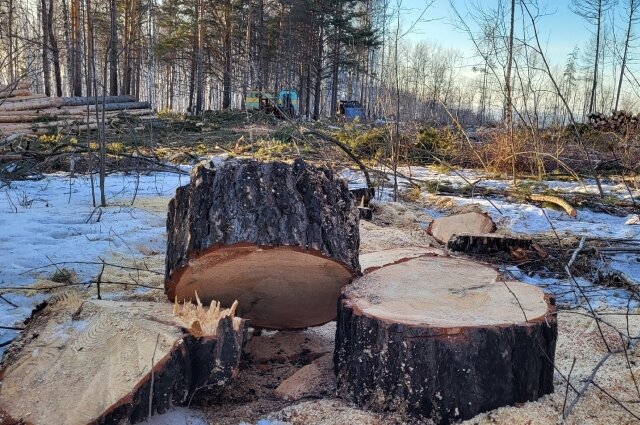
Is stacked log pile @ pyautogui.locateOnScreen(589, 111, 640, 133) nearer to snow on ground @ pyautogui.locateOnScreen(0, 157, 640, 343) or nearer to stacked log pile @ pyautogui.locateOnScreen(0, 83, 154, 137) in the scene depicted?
snow on ground @ pyautogui.locateOnScreen(0, 157, 640, 343)

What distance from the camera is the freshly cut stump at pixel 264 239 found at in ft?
6.51

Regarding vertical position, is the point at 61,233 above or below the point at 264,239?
below

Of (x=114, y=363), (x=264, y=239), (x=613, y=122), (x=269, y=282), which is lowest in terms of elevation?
(x=114, y=363)

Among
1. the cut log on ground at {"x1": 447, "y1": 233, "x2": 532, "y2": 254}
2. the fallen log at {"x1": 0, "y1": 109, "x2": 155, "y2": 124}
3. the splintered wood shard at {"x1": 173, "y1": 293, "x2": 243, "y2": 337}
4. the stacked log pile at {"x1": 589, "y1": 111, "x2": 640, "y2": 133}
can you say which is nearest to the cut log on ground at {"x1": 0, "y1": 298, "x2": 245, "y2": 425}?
the splintered wood shard at {"x1": 173, "y1": 293, "x2": 243, "y2": 337}

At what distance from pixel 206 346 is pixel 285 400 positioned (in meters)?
0.38

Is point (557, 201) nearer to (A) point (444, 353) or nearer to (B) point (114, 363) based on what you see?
(A) point (444, 353)

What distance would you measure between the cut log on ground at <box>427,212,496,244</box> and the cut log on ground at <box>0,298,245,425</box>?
2913mm

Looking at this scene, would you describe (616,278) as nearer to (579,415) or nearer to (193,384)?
(579,415)

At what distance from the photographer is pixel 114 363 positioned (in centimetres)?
163

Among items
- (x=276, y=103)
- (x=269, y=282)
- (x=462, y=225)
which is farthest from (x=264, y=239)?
(x=276, y=103)

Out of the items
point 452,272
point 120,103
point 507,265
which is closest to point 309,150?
point 507,265

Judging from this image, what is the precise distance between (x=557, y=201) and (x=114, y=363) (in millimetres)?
4915

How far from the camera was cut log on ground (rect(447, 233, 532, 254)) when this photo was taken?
3.76m

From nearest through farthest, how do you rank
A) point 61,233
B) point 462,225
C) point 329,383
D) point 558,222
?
point 329,383, point 61,233, point 462,225, point 558,222
